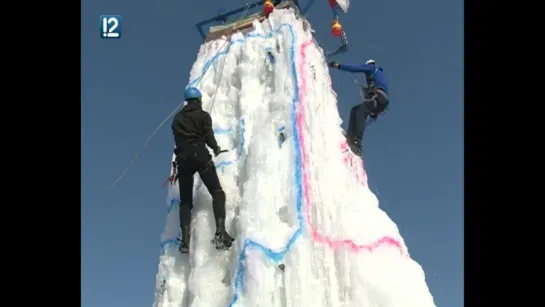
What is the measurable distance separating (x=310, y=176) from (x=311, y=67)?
2070mm

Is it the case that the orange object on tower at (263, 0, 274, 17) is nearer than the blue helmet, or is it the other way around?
the blue helmet

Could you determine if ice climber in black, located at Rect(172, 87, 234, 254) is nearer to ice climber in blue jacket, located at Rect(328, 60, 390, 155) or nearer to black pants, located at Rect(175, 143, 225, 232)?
black pants, located at Rect(175, 143, 225, 232)

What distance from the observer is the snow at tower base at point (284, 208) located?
6.85 meters

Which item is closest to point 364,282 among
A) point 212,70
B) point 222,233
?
point 222,233

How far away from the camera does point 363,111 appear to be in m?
10.1

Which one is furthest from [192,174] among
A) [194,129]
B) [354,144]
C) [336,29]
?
[336,29]

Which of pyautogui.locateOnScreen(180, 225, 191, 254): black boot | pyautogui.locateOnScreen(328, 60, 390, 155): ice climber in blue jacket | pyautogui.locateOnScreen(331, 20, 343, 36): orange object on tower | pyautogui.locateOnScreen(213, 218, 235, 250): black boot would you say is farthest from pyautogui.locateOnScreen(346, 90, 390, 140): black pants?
pyautogui.locateOnScreen(180, 225, 191, 254): black boot

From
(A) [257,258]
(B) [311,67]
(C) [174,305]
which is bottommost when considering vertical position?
(C) [174,305]

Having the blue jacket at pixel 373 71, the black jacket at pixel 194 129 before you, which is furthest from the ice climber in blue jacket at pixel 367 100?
the black jacket at pixel 194 129

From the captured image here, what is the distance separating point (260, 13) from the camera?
31.9ft

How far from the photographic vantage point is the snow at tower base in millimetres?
6848

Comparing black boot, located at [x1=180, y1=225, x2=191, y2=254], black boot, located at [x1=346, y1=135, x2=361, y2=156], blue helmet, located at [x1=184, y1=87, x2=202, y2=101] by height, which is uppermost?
blue helmet, located at [x1=184, y1=87, x2=202, y2=101]
